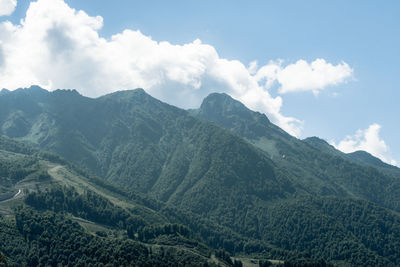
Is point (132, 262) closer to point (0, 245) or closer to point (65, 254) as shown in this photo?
point (65, 254)

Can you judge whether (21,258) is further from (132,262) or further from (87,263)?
(132,262)

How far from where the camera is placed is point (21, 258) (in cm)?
19212

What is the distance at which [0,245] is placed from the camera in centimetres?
19788

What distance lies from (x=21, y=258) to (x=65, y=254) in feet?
74.6

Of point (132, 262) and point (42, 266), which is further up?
point (132, 262)

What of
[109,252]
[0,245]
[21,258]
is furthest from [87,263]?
[0,245]

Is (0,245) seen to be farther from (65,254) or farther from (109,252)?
(109,252)

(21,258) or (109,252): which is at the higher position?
(109,252)

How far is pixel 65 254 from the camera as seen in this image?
19375cm

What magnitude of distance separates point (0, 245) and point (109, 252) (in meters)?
59.0

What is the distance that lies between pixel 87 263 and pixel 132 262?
2307cm

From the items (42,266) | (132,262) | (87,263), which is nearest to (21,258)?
(42,266)

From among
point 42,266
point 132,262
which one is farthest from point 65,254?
point 132,262

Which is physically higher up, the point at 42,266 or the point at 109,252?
the point at 109,252
